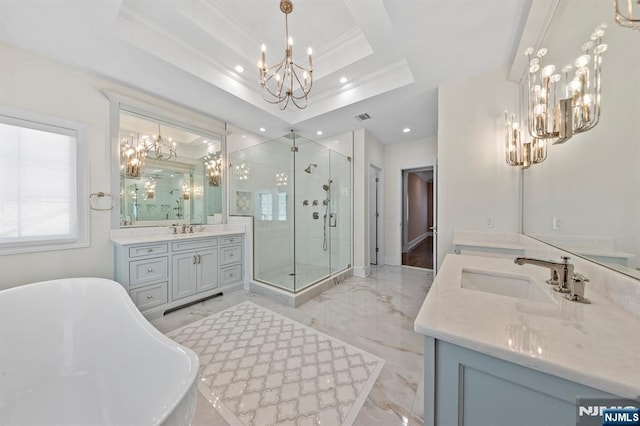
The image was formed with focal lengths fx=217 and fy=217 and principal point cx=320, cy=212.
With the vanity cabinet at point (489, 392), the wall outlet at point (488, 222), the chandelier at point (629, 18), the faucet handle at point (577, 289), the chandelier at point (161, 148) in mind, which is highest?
the chandelier at point (161, 148)

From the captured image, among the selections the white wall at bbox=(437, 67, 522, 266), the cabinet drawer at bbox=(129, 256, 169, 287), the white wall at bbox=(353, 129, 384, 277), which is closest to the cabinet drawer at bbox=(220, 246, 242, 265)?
the cabinet drawer at bbox=(129, 256, 169, 287)

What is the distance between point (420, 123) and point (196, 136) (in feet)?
11.5

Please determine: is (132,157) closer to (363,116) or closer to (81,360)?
(81,360)

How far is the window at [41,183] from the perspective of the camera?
1921 mm

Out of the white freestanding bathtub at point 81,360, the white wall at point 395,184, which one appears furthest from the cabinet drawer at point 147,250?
the white wall at point 395,184

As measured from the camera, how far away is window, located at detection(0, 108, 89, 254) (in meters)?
1.92

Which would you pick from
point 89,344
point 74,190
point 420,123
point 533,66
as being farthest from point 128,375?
point 420,123

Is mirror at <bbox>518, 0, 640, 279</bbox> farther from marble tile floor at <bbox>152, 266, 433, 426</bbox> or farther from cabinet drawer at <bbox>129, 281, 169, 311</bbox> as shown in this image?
cabinet drawer at <bbox>129, 281, 169, 311</bbox>

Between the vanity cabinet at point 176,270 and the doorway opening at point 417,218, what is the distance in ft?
11.7

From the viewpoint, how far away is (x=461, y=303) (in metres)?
0.86

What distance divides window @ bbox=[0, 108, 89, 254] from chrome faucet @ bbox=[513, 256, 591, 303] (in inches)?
147

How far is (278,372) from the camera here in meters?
1.59

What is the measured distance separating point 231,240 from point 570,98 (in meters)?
3.49

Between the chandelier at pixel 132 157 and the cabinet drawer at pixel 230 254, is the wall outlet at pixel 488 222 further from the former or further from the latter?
the chandelier at pixel 132 157
